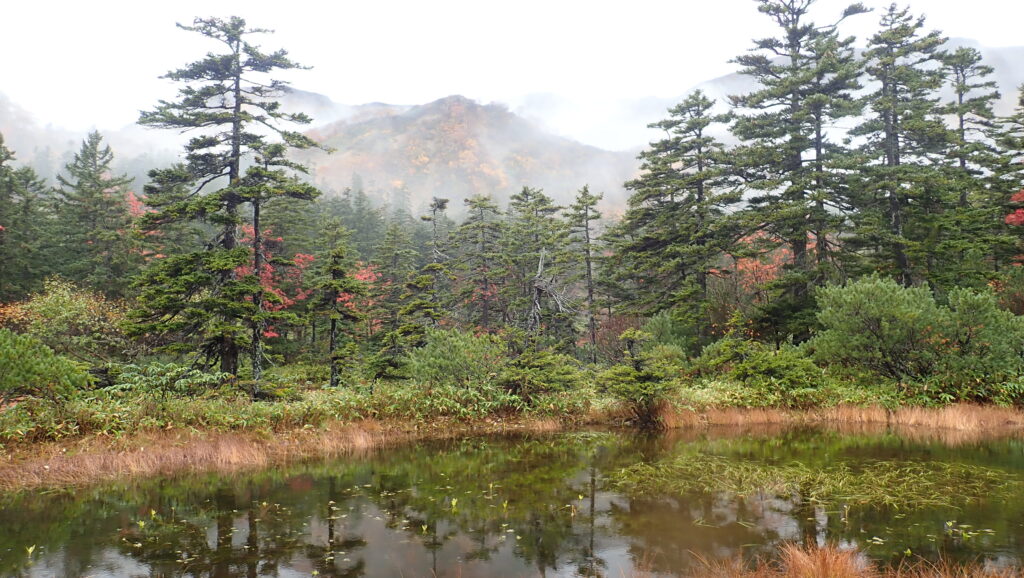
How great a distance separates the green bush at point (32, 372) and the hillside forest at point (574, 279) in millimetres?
56

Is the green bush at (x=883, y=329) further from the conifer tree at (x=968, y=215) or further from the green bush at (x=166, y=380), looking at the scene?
the green bush at (x=166, y=380)

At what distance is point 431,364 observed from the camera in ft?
60.4

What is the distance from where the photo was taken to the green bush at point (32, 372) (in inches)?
450

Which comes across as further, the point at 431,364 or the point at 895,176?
the point at 895,176

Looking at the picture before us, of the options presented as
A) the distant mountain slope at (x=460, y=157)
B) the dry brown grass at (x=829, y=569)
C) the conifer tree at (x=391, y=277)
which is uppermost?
the distant mountain slope at (x=460, y=157)

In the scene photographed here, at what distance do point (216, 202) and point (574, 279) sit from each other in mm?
19850

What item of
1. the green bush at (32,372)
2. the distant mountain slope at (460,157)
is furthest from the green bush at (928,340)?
the distant mountain slope at (460,157)

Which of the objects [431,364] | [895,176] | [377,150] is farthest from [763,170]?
[377,150]

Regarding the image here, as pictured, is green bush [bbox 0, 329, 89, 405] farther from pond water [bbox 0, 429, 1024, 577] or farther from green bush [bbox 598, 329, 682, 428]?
green bush [bbox 598, 329, 682, 428]

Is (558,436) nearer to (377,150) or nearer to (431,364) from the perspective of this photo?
(431,364)

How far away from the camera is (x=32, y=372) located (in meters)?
11.8

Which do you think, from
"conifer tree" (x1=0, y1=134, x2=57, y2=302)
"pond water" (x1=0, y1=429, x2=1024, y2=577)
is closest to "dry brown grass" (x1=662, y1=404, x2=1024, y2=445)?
"pond water" (x1=0, y1=429, x2=1024, y2=577)

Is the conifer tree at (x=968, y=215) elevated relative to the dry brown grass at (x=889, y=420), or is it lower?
elevated

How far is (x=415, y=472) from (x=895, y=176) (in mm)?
25091
